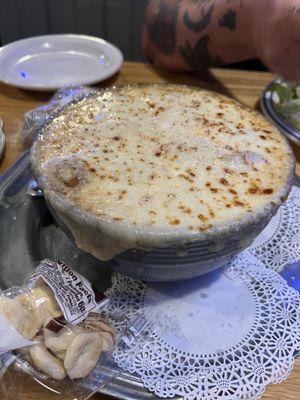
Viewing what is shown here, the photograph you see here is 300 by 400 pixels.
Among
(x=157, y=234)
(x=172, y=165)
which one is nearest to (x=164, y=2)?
(x=172, y=165)

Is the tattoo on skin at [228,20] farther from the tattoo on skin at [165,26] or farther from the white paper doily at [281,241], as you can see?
the white paper doily at [281,241]

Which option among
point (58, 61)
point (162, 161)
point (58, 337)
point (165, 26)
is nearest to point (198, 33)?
point (165, 26)

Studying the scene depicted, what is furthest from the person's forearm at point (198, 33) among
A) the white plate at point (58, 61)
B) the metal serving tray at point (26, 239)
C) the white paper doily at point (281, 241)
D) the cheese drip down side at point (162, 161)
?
the metal serving tray at point (26, 239)

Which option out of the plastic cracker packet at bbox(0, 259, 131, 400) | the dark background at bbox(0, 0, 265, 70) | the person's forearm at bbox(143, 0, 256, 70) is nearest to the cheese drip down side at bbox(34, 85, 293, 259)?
the plastic cracker packet at bbox(0, 259, 131, 400)

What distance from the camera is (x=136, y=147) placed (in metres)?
0.72

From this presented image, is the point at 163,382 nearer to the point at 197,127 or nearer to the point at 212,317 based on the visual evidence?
the point at 212,317

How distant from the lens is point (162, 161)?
2.29ft

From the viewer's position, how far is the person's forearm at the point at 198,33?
1.18 meters

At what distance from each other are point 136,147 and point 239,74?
803 mm

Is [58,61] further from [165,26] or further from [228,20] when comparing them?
[228,20]

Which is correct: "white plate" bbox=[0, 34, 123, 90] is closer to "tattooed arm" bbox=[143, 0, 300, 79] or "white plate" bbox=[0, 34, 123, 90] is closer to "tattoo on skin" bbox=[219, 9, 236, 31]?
"tattooed arm" bbox=[143, 0, 300, 79]

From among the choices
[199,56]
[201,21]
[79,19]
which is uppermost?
[201,21]

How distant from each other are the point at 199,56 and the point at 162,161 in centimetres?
73

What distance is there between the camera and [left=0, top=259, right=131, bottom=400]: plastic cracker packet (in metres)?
0.57
